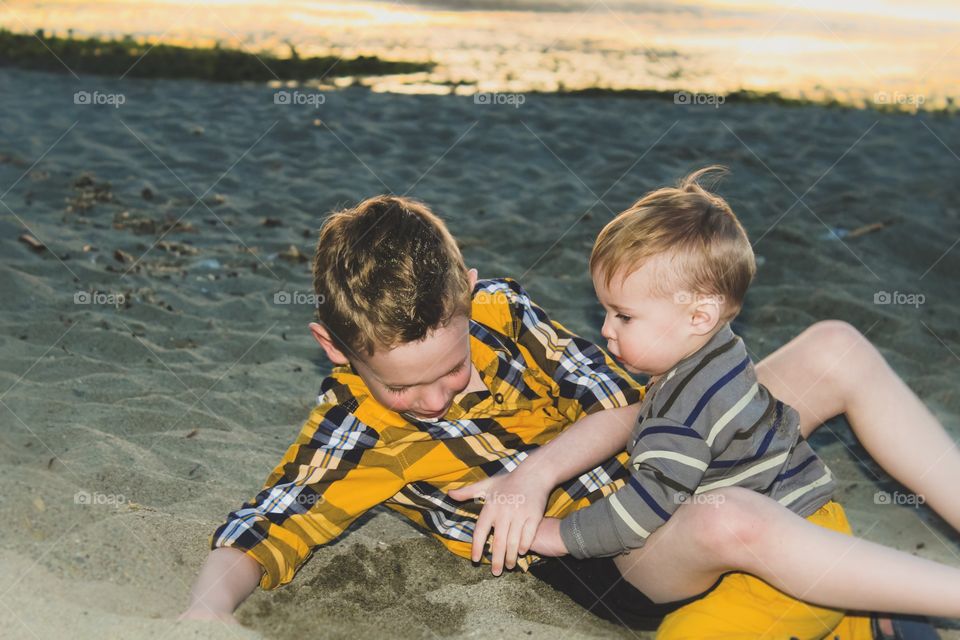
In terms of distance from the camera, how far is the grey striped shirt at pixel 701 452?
219 centimetres

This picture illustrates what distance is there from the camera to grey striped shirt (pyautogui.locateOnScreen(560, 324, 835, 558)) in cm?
219

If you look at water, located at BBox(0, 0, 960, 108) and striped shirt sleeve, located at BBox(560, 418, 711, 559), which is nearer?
striped shirt sleeve, located at BBox(560, 418, 711, 559)

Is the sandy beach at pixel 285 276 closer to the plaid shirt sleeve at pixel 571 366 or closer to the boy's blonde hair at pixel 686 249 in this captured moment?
the plaid shirt sleeve at pixel 571 366

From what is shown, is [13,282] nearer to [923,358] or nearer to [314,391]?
[314,391]

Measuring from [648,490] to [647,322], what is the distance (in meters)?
0.41

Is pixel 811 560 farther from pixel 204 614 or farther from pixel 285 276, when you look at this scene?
pixel 285 276

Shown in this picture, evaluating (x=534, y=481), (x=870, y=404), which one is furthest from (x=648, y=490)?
(x=870, y=404)

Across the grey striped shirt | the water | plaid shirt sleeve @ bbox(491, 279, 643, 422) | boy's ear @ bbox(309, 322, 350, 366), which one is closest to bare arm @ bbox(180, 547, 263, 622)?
boy's ear @ bbox(309, 322, 350, 366)

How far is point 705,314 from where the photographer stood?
229 cm

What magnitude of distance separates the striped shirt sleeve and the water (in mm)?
7308

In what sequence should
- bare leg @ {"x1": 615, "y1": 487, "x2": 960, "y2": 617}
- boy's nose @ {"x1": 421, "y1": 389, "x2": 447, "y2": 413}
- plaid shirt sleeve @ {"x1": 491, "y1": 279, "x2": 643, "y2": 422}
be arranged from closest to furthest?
bare leg @ {"x1": 615, "y1": 487, "x2": 960, "y2": 617}, boy's nose @ {"x1": 421, "y1": 389, "x2": 447, "y2": 413}, plaid shirt sleeve @ {"x1": 491, "y1": 279, "x2": 643, "y2": 422}

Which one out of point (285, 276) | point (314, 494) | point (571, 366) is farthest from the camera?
point (285, 276)

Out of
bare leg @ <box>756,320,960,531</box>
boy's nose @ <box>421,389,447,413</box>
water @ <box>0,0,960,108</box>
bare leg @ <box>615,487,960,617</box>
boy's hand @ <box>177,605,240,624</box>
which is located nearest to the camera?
bare leg @ <box>615,487,960,617</box>

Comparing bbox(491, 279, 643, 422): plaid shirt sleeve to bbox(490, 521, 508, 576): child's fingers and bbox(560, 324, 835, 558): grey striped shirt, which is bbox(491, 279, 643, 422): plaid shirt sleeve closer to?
bbox(560, 324, 835, 558): grey striped shirt
